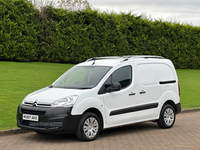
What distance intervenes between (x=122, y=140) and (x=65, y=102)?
5.13ft

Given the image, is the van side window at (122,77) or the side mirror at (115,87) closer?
the side mirror at (115,87)

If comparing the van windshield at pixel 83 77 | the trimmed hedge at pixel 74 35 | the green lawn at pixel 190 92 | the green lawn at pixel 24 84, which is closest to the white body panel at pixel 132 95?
the van windshield at pixel 83 77

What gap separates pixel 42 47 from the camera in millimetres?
19875

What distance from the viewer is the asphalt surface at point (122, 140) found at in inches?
279

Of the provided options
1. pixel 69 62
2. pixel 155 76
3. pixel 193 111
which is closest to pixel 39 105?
pixel 155 76

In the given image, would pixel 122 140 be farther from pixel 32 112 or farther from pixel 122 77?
pixel 32 112

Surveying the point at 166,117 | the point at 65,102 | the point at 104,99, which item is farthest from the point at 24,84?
the point at 65,102

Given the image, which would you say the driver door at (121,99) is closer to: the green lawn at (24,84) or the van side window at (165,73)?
the van side window at (165,73)

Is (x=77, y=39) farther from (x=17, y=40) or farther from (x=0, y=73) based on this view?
(x=0, y=73)

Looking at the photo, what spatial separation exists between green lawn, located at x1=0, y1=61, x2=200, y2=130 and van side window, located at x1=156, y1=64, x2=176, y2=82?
3.62 m

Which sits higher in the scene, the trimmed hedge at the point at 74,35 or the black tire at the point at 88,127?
the trimmed hedge at the point at 74,35

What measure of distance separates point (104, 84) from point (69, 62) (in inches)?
538

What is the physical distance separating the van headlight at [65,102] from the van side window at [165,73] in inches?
122

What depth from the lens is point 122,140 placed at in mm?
7820
